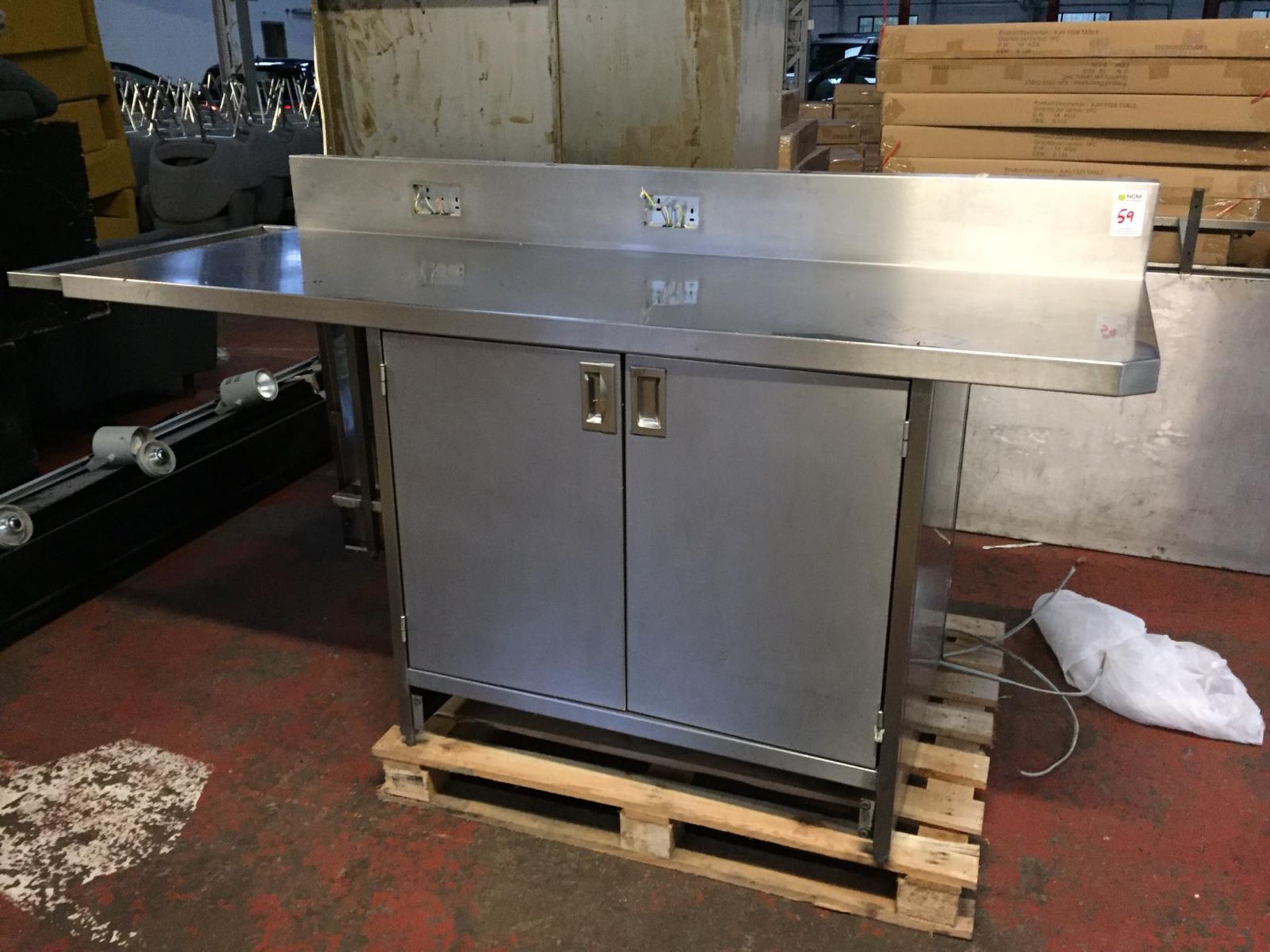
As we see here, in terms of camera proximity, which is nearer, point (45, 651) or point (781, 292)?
point (781, 292)

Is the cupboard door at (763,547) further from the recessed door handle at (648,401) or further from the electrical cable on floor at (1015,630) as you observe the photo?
the electrical cable on floor at (1015,630)

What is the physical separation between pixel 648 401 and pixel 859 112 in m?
2.86

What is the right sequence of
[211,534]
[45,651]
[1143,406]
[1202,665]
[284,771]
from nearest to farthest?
[284,771]
[1202,665]
[45,651]
[1143,406]
[211,534]

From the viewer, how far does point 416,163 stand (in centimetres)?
191

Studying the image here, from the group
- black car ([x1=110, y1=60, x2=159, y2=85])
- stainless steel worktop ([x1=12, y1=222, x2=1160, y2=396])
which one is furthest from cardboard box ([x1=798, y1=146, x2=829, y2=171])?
black car ([x1=110, y1=60, x2=159, y2=85])

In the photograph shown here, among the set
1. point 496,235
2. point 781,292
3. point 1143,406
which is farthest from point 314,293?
point 1143,406

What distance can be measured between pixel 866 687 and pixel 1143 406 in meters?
1.39

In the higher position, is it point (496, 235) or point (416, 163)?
point (416, 163)

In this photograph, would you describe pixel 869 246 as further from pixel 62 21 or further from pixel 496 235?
pixel 62 21

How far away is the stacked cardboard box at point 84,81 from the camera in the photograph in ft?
9.37

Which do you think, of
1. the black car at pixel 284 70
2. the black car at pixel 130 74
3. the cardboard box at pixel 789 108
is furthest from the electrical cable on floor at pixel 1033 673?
the black car at pixel 284 70

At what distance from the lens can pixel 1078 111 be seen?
2365 millimetres

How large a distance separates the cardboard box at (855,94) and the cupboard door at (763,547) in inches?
112

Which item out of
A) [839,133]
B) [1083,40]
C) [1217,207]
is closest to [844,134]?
[839,133]
